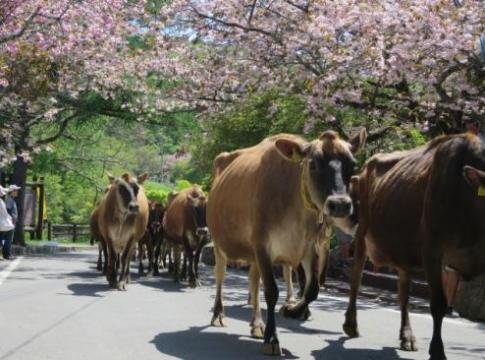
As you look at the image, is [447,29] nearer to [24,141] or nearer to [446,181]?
[446,181]

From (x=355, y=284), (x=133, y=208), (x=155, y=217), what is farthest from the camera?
(x=155, y=217)

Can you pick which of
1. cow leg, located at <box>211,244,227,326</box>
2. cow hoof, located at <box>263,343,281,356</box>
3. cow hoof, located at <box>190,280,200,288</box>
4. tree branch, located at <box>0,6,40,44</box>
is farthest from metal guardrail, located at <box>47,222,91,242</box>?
cow hoof, located at <box>263,343,281,356</box>

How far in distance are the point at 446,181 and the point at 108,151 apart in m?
56.2

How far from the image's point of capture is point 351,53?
17.1 meters

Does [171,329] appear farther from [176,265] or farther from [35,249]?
[35,249]

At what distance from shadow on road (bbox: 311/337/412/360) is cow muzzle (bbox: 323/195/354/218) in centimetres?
129

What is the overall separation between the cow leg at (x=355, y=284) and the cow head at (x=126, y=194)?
7538 millimetres

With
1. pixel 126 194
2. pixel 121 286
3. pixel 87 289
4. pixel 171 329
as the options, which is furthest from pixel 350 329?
pixel 126 194

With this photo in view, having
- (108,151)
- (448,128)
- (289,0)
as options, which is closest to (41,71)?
(289,0)

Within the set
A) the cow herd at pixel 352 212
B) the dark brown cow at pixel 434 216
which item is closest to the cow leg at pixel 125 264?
the cow herd at pixel 352 212

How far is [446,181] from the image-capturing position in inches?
298

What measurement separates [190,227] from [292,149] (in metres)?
10.7

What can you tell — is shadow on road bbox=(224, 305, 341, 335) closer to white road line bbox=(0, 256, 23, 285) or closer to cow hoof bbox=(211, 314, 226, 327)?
cow hoof bbox=(211, 314, 226, 327)

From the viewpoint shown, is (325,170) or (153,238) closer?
(325,170)
